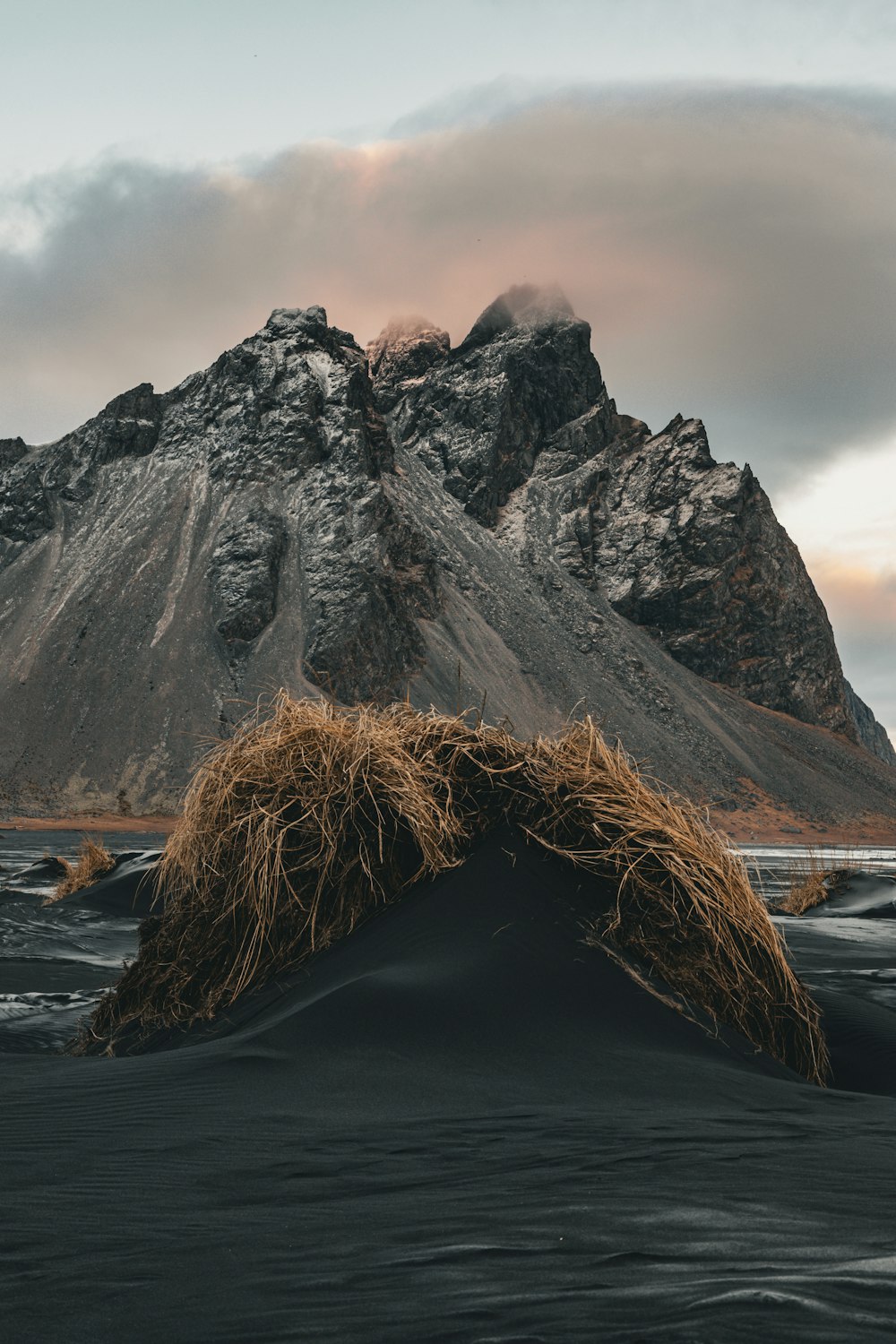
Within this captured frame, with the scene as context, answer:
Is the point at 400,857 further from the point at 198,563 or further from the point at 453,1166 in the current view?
the point at 198,563

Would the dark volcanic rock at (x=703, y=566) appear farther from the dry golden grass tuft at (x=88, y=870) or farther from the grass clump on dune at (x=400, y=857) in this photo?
the grass clump on dune at (x=400, y=857)

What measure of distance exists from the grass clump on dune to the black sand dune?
0.91 ft

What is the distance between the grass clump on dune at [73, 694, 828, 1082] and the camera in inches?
201

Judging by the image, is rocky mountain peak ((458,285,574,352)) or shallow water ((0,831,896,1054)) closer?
shallow water ((0,831,896,1054))

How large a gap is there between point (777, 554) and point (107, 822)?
98095 mm

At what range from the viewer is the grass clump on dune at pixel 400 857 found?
511 cm

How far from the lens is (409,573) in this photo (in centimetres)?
10675

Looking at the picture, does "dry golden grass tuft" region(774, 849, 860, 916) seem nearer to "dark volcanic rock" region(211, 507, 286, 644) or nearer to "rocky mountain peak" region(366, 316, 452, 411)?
"dark volcanic rock" region(211, 507, 286, 644)

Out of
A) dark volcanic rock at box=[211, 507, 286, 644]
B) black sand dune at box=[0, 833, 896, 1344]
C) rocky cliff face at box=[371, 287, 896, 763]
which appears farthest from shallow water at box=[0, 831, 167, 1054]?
rocky cliff face at box=[371, 287, 896, 763]

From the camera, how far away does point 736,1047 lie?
184 inches

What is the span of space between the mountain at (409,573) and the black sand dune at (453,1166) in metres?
63.5

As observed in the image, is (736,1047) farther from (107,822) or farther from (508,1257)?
(107,822)

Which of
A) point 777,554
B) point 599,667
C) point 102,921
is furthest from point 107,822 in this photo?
point 777,554

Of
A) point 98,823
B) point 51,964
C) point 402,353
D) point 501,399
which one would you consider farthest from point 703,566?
point 51,964
